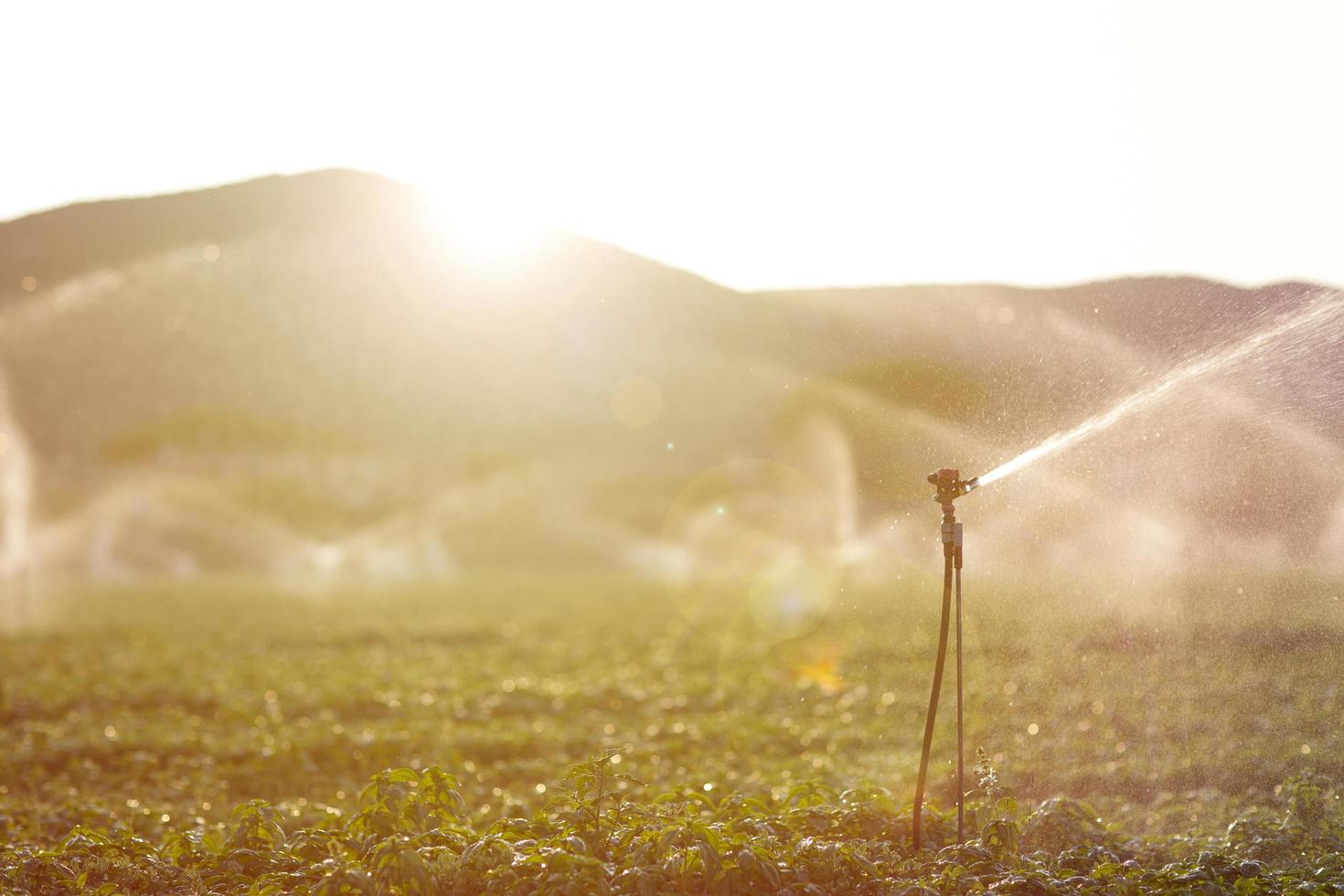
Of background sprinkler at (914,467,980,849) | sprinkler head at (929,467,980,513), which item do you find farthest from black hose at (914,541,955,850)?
sprinkler head at (929,467,980,513)

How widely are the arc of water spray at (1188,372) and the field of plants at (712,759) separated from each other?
89cm

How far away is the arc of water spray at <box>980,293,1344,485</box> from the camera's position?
22.4 feet

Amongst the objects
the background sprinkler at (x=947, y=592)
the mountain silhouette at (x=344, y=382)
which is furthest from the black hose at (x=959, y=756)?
the mountain silhouette at (x=344, y=382)

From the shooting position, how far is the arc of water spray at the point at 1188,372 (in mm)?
6812

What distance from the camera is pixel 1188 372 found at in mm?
7305

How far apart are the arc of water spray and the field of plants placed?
886 mm

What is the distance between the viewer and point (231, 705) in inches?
545

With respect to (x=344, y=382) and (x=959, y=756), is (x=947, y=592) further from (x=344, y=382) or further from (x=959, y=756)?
(x=344, y=382)

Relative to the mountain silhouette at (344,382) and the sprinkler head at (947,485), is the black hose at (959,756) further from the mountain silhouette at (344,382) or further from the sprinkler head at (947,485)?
the mountain silhouette at (344,382)

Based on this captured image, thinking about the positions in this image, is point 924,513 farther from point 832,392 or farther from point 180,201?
point 180,201

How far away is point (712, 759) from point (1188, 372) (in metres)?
5.40

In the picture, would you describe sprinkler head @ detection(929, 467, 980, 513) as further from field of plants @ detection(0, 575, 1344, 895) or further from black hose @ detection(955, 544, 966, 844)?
field of plants @ detection(0, 575, 1344, 895)

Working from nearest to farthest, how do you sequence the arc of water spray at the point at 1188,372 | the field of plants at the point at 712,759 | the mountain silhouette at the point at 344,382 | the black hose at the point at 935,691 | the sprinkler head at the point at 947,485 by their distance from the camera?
the field of plants at the point at 712,759 → the black hose at the point at 935,691 → the sprinkler head at the point at 947,485 → the arc of water spray at the point at 1188,372 → the mountain silhouette at the point at 344,382

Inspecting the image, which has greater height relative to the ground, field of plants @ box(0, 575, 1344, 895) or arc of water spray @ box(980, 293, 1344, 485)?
arc of water spray @ box(980, 293, 1344, 485)
